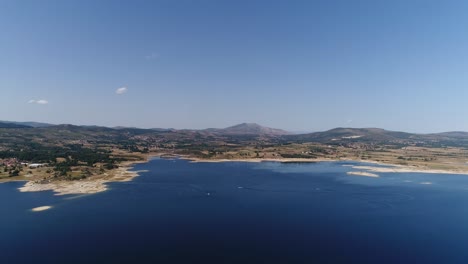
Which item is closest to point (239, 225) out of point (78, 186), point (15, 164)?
point (78, 186)

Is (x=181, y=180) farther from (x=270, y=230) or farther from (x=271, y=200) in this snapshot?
(x=270, y=230)

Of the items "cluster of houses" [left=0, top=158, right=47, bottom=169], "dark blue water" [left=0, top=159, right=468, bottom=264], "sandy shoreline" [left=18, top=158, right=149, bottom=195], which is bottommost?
"dark blue water" [left=0, top=159, right=468, bottom=264]

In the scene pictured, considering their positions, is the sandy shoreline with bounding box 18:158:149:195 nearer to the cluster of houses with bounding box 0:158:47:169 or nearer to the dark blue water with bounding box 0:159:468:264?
the dark blue water with bounding box 0:159:468:264

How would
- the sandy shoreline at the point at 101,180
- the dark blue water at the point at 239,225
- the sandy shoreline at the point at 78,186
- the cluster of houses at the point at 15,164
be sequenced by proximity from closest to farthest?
the dark blue water at the point at 239,225
the sandy shoreline at the point at 78,186
the sandy shoreline at the point at 101,180
the cluster of houses at the point at 15,164

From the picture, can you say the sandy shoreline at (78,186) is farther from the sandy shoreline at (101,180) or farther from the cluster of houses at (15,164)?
the cluster of houses at (15,164)

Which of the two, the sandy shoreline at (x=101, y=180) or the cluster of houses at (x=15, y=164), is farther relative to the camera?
the cluster of houses at (x=15, y=164)

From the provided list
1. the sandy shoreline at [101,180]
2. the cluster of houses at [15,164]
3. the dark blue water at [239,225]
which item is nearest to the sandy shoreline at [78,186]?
the sandy shoreline at [101,180]

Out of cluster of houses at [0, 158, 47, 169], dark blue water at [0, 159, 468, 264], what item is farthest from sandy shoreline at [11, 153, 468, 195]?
cluster of houses at [0, 158, 47, 169]

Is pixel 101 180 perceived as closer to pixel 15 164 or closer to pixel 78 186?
pixel 78 186

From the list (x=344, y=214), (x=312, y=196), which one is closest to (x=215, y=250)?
(x=344, y=214)
